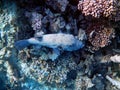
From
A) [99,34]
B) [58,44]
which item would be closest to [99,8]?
[99,34]

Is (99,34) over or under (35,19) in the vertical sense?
under

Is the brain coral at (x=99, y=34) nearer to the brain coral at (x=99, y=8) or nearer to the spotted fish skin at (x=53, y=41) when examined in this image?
the brain coral at (x=99, y=8)

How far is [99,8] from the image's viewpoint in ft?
12.4

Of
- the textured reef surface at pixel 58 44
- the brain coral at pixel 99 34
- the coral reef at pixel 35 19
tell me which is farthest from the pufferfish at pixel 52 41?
the brain coral at pixel 99 34

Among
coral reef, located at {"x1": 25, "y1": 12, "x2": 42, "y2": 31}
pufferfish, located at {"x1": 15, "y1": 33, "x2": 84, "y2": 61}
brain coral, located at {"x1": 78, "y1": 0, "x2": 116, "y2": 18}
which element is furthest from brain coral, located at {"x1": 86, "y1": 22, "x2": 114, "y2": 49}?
coral reef, located at {"x1": 25, "y1": 12, "x2": 42, "y2": 31}

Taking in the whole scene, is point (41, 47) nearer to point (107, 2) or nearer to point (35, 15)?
point (35, 15)

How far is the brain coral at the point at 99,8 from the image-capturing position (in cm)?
375

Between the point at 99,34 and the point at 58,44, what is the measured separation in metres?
0.92

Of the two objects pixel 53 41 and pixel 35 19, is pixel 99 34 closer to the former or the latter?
pixel 53 41

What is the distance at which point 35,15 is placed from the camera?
386 cm

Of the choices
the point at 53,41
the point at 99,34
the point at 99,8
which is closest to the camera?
the point at 53,41

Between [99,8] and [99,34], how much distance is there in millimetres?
520

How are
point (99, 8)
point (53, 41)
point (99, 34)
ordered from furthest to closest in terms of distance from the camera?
point (99, 34) < point (99, 8) < point (53, 41)

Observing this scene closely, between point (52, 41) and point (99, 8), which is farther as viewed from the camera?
point (99, 8)
